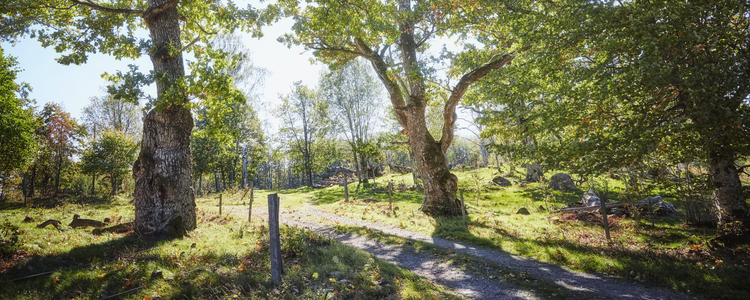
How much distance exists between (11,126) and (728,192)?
1180 inches

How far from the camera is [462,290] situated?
6699 millimetres

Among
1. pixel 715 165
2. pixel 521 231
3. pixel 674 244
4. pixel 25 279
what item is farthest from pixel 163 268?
pixel 715 165

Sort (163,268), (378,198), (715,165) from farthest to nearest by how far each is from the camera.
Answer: (378,198) < (715,165) < (163,268)

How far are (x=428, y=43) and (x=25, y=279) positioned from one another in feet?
55.6

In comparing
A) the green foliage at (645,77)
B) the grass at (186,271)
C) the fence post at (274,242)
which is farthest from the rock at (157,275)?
the green foliage at (645,77)

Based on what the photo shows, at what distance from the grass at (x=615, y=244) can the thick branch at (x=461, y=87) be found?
4.40 meters

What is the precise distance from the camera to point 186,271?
258 inches

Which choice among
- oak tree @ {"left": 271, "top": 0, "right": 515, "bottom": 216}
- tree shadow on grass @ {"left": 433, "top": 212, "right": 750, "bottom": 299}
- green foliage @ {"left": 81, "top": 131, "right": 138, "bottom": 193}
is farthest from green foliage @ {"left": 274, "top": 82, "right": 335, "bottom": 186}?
tree shadow on grass @ {"left": 433, "top": 212, "right": 750, "bottom": 299}

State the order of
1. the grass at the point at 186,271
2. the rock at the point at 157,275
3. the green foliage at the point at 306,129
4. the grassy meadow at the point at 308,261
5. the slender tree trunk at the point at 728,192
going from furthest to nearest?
the green foliage at the point at 306,129 → the slender tree trunk at the point at 728,192 → the rock at the point at 157,275 → the grassy meadow at the point at 308,261 → the grass at the point at 186,271

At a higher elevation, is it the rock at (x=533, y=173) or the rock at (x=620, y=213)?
the rock at (x=533, y=173)

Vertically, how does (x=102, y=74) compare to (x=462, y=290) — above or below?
above

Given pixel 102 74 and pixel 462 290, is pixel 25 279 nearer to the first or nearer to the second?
pixel 102 74

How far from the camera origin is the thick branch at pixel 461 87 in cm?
1350

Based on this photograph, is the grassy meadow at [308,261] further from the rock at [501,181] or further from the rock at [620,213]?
the rock at [501,181]
